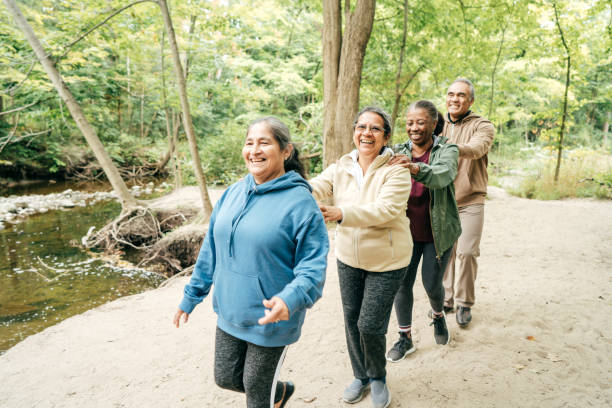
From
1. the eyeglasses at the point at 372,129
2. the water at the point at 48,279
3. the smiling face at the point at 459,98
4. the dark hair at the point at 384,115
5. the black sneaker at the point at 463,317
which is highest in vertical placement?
the smiling face at the point at 459,98

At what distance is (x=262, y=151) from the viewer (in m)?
1.74

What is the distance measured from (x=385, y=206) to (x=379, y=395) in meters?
1.30

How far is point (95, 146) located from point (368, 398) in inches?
330

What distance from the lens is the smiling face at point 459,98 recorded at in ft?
10.1

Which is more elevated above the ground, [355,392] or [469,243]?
[469,243]

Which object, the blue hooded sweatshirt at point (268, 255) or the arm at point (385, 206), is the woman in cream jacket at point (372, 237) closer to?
the arm at point (385, 206)

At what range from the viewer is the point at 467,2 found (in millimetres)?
8625

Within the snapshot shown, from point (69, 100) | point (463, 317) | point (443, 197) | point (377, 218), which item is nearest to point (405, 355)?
point (463, 317)

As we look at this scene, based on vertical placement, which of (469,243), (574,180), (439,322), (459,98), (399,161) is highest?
(459,98)

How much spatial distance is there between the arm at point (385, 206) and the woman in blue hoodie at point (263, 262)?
0.93ft

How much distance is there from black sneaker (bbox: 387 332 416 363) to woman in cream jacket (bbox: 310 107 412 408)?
578mm

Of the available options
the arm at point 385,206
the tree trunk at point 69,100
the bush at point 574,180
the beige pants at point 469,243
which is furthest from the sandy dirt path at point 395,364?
the bush at point 574,180

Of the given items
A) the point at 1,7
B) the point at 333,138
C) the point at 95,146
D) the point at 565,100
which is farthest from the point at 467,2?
the point at 1,7

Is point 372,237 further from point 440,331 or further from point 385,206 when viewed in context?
point 440,331
